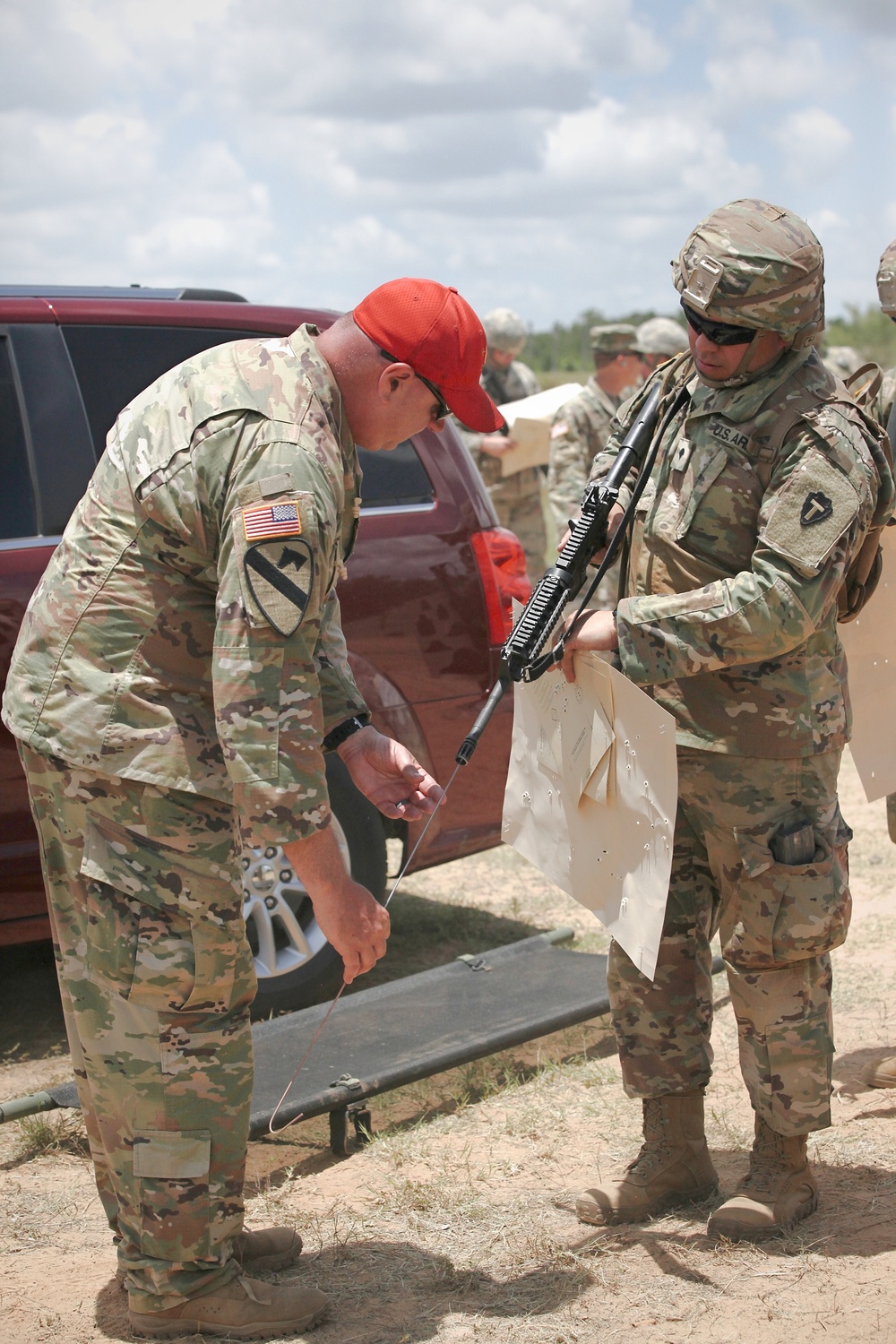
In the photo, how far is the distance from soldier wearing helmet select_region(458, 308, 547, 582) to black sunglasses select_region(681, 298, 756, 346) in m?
6.36

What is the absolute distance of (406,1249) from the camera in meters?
3.05

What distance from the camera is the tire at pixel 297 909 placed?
4.16 metres

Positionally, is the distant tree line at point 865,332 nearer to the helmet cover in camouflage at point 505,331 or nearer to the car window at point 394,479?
the helmet cover in camouflage at point 505,331

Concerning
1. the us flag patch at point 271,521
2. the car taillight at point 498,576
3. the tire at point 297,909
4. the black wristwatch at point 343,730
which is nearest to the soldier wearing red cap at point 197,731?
the us flag patch at point 271,521

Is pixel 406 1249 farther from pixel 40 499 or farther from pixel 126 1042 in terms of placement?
pixel 40 499

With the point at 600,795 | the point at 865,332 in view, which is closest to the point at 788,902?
the point at 600,795

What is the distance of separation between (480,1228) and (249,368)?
2032mm

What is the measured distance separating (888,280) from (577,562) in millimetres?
1550

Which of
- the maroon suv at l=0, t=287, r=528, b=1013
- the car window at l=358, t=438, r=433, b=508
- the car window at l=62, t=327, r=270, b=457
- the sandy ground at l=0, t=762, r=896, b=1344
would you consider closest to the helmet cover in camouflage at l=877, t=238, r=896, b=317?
the maroon suv at l=0, t=287, r=528, b=1013

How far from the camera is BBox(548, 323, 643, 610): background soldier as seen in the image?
8172mm

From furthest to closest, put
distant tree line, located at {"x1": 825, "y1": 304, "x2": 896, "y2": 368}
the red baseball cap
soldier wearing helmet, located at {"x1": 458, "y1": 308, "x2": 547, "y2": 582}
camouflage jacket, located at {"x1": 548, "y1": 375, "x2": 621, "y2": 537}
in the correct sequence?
distant tree line, located at {"x1": 825, "y1": 304, "x2": 896, "y2": 368}
soldier wearing helmet, located at {"x1": 458, "y1": 308, "x2": 547, "y2": 582}
camouflage jacket, located at {"x1": 548, "y1": 375, "x2": 621, "y2": 537}
the red baseball cap

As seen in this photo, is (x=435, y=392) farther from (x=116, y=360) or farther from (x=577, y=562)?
(x=116, y=360)

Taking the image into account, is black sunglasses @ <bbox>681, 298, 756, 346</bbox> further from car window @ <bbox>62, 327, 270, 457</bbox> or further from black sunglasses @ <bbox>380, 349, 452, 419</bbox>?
car window @ <bbox>62, 327, 270, 457</bbox>

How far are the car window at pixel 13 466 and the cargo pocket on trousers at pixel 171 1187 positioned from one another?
6.43 ft
